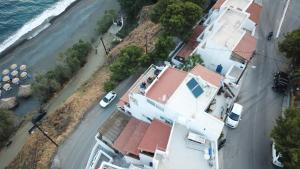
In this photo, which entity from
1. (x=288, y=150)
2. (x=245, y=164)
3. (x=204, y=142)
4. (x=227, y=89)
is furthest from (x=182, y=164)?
(x=227, y=89)

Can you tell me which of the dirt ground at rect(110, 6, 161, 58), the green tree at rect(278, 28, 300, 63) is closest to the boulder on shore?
the dirt ground at rect(110, 6, 161, 58)

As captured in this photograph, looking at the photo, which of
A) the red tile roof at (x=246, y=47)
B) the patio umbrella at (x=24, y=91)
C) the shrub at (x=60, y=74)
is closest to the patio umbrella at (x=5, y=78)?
the patio umbrella at (x=24, y=91)

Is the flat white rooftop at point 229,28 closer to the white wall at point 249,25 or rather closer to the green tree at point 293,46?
the white wall at point 249,25

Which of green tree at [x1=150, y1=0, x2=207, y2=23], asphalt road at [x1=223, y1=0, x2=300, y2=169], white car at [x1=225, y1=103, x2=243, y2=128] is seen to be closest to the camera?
asphalt road at [x1=223, y1=0, x2=300, y2=169]

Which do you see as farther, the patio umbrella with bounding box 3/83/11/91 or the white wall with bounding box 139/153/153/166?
the patio umbrella with bounding box 3/83/11/91

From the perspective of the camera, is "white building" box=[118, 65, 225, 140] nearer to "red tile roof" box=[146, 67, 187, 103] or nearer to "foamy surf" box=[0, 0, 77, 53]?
"red tile roof" box=[146, 67, 187, 103]

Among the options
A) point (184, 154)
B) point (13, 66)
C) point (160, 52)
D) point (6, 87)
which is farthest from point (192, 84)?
point (13, 66)

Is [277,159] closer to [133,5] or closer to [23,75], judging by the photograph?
[133,5]
